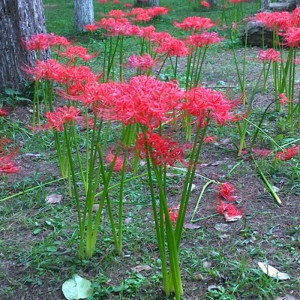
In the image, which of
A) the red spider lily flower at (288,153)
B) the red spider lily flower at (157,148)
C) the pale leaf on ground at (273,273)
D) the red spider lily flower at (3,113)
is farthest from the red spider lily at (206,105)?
the red spider lily flower at (3,113)

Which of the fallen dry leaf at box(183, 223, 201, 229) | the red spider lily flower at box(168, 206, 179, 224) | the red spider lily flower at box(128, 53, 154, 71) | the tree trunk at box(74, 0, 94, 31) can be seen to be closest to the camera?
the red spider lily flower at box(168, 206, 179, 224)

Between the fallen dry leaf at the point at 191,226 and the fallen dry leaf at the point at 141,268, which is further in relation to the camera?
the fallen dry leaf at the point at 191,226

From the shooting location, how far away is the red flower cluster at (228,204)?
2.89 m

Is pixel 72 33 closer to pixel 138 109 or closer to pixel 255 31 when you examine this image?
pixel 255 31

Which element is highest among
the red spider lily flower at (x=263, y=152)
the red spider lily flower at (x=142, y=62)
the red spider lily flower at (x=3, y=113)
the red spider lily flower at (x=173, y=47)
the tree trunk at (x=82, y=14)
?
the red spider lily flower at (x=173, y=47)

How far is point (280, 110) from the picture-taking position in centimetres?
455

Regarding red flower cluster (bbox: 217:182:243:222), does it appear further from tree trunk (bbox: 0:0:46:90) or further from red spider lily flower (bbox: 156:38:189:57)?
tree trunk (bbox: 0:0:46:90)

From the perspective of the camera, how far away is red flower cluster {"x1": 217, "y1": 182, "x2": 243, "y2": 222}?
9.48 feet

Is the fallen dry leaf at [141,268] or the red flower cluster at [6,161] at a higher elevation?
the red flower cluster at [6,161]

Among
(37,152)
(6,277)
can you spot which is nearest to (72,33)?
(37,152)

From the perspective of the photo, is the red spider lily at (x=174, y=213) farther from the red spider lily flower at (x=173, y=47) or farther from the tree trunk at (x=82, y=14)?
the tree trunk at (x=82, y=14)

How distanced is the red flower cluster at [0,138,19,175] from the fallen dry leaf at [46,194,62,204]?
514 millimetres

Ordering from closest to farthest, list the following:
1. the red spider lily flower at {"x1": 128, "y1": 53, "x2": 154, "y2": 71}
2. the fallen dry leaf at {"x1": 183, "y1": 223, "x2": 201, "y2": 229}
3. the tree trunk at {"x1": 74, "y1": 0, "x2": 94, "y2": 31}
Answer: the fallen dry leaf at {"x1": 183, "y1": 223, "x2": 201, "y2": 229}
the red spider lily flower at {"x1": 128, "y1": 53, "x2": 154, "y2": 71}
the tree trunk at {"x1": 74, "y1": 0, "x2": 94, "y2": 31}

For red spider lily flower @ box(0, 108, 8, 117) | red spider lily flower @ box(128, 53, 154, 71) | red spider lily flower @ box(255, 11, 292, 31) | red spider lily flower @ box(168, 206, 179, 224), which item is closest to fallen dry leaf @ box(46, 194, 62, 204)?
red spider lily flower @ box(168, 206, 179, 224)
